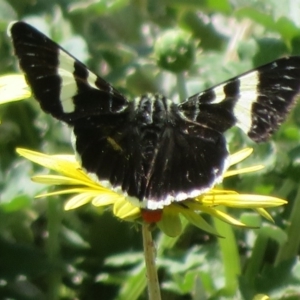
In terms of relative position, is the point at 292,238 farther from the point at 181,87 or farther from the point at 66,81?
the point at 66,81

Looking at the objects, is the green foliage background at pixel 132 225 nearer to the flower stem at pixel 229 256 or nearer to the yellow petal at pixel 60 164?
the flower stem at pixel 229 256

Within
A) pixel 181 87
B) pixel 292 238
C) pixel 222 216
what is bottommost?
pixel 292 238

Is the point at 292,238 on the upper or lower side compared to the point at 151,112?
lower

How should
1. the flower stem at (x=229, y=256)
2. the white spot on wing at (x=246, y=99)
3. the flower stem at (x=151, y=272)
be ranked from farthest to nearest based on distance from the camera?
the flower stem at (x=229, y=256), the white spot on wing at (x=246, y=99), the flower stem at (x=151, y=272)

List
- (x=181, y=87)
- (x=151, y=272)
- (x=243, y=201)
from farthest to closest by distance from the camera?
(x=181, y=87)
(x=243, y=201)
(x=151, y=272)

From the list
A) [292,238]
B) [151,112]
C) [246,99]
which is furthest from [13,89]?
[292,238]

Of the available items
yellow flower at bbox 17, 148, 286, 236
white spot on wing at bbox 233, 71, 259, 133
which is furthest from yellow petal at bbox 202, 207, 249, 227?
white spot on wing at bbox 233, 71, 259, 133

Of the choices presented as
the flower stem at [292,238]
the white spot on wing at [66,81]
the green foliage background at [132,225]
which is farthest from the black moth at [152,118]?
the flower stem at [292,238]

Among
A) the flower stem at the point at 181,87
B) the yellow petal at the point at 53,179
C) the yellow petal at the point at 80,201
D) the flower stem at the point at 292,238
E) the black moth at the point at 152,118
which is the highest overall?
the black moth at the point at 152,118
